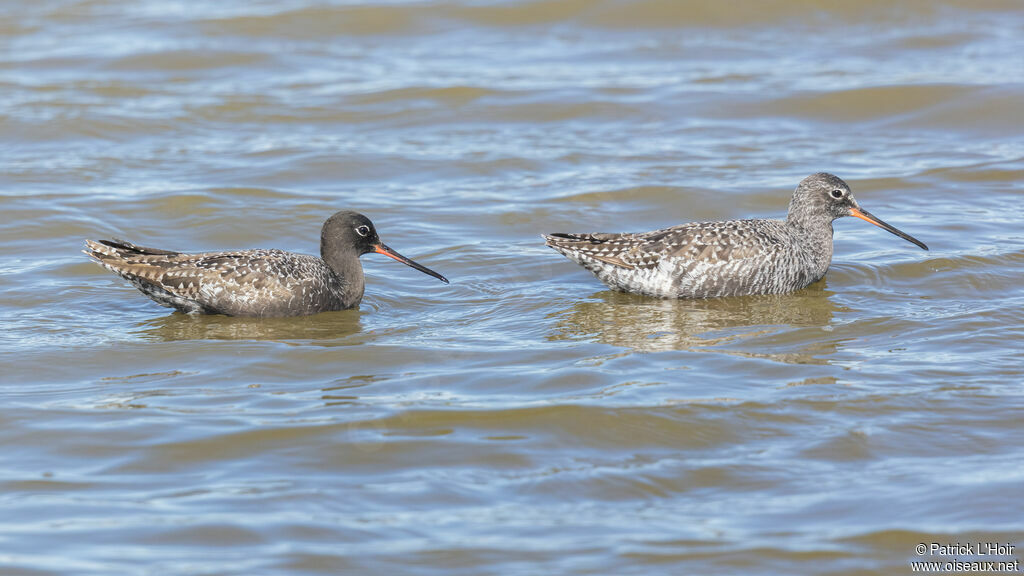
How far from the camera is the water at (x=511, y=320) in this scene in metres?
6.19

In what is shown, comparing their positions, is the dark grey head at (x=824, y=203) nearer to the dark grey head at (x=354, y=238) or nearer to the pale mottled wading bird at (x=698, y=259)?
the pale mottled wading bird at (x=698, y=259)

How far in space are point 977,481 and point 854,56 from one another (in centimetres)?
1313

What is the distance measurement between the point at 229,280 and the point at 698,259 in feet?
11.8

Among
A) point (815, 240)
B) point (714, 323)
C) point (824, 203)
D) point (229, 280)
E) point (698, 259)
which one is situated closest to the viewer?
point (714, 323)

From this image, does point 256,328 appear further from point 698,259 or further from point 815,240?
point 815,240

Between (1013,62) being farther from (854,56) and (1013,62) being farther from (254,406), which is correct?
(254,406)

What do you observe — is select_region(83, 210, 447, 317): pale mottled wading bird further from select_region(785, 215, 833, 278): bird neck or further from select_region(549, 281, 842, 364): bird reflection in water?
select_region(785, 215, 833, 278): bird neck

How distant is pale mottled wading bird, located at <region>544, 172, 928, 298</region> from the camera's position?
33.2 feet

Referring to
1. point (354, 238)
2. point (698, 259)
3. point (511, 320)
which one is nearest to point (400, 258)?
point (354, 238)

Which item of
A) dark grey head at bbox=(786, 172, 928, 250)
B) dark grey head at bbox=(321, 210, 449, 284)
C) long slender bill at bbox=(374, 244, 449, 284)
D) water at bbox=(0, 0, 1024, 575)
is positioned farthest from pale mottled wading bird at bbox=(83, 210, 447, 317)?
dark grey head at bbox=(786, 172, 928, 250)

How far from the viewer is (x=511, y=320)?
31.8 ft

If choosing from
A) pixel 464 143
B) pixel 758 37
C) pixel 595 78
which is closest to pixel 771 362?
pixel 464 143

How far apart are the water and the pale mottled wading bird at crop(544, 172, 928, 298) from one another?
20 cm

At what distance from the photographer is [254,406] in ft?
25.2
